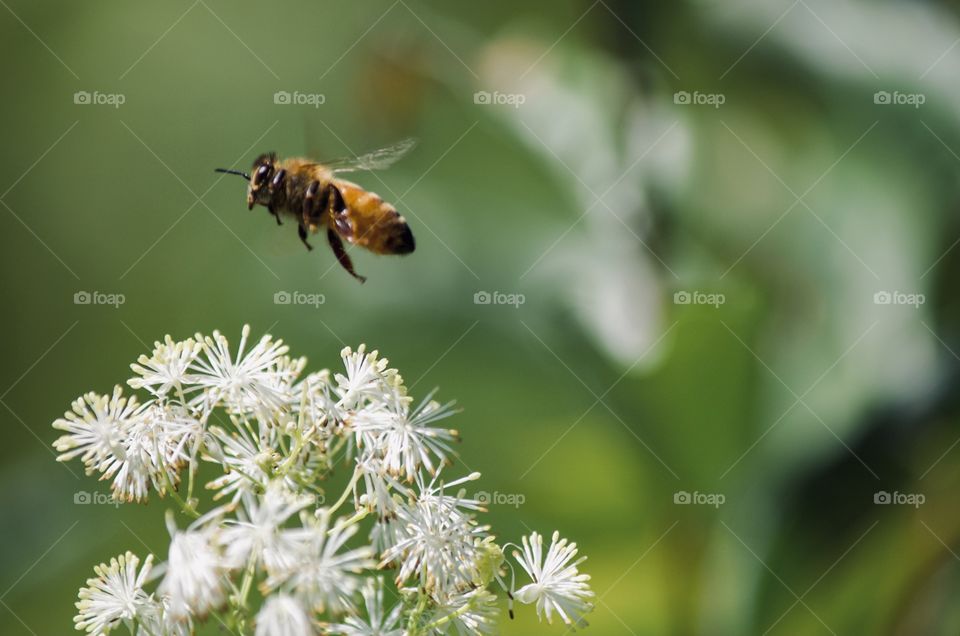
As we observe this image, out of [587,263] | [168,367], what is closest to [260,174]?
[168,367]

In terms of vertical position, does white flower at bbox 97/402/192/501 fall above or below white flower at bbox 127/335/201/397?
below

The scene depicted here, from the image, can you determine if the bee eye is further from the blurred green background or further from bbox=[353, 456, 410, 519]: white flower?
the blurred green background

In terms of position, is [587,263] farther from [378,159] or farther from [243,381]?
[243,381]

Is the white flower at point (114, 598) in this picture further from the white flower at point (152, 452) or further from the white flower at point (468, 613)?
the white flower at point (468, 613)

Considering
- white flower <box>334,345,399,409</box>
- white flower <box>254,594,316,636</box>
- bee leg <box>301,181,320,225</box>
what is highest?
bee leg <box>301,181,320,225</box>

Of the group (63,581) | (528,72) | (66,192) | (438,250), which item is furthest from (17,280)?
(528,72)

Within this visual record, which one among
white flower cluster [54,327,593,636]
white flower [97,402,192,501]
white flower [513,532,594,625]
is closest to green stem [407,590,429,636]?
white flower cluster [54,327,593,636]

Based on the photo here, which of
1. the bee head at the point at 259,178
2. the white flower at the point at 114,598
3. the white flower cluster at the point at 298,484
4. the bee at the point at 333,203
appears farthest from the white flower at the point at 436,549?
the bee head at the point at 259,178
